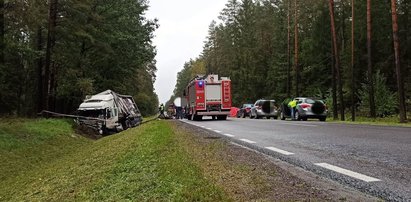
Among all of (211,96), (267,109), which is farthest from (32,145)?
(267,109)

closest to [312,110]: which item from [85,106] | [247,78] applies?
[85,106]

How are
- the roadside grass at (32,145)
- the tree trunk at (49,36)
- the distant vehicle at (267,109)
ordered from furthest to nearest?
the distant vehicle at (267,109) → the tree trunk at (49,36) → the roadside grass at (32,145)

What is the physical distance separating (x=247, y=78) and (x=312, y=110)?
41711mm

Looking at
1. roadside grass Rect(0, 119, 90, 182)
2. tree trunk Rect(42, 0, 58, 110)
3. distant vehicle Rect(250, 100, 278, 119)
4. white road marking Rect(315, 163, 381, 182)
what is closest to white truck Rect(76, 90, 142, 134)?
roadside grass Rect(0, 119, 90, 182)

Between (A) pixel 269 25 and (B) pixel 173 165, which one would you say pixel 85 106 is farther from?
(A) pixel 269 25

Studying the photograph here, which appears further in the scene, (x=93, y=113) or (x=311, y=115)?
(x=311, y=115)

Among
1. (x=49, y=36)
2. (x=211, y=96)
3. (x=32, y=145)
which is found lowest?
(x=32, y=145)

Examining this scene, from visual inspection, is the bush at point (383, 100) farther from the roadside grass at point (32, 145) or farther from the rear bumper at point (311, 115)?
the roadside grass at point (32, 145)

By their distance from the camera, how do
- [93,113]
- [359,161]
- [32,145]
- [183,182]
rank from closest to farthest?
[183,182] < [359,161] < [32,145] < [93,113]

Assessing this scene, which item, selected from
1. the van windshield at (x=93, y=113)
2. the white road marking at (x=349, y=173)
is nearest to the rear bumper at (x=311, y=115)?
the van windshield at (x=93, y=113)

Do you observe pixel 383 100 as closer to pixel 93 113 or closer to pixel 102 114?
pixel 102 114

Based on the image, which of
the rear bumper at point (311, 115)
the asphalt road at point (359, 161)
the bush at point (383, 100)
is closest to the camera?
the asphalt road at point (359, 161)

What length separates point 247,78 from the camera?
67.1m

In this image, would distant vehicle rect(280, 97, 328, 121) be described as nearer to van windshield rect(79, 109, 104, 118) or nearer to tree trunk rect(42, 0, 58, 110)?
van windshield rect(79, 109, 104, 118)
